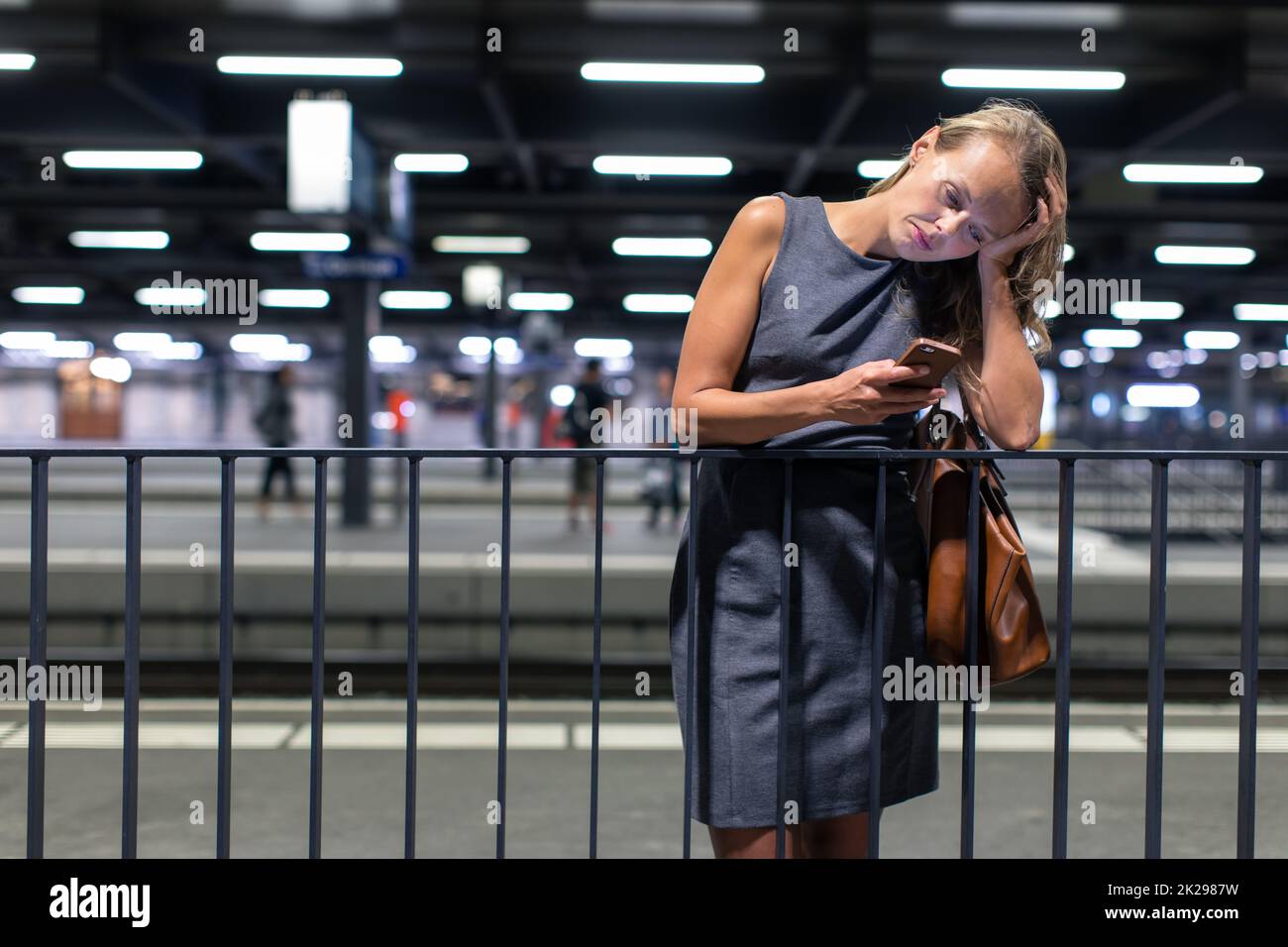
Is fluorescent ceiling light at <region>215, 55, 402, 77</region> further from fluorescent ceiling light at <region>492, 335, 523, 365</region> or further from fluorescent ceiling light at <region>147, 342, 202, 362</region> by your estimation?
fluorescent ceiling light at <region>147, 342, 202, 362</region>

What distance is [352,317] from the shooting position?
469 inches

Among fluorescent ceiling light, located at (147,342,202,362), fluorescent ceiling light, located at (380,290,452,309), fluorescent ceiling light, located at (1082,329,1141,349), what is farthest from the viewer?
fluorescent ceiling light, located at (147,342,202,362)

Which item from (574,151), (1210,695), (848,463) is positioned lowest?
(1210,695)

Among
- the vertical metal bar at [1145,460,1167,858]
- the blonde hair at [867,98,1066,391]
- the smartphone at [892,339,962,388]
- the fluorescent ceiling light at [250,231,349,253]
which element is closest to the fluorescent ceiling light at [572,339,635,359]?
the fluorescent ceiling light at [250,231,349,253]

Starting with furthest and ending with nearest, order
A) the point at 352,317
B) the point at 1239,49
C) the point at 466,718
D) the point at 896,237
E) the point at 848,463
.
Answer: the point at 352,317
the point at 1239,49
the point at 466,718
the point at 848,463
the point at 896,237

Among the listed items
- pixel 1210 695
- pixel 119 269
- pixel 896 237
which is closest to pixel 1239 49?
pixel 1210 695

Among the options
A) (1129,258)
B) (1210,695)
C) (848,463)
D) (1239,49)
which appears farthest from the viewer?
(1129,258)

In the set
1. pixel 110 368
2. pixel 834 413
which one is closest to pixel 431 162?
pixel 834 413

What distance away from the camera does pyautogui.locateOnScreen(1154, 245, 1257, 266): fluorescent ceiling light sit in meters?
15.7

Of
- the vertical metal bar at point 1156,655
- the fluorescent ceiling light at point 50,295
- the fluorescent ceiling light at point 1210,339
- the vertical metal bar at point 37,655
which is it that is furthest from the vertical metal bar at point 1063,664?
the fluorescent ceiling light at point 1210,339

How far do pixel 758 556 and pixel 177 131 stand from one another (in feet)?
32.0

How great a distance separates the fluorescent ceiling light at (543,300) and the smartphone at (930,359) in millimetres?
19439

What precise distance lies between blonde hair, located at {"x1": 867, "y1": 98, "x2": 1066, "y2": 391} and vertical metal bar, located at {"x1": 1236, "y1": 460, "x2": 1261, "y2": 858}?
2.28ft
